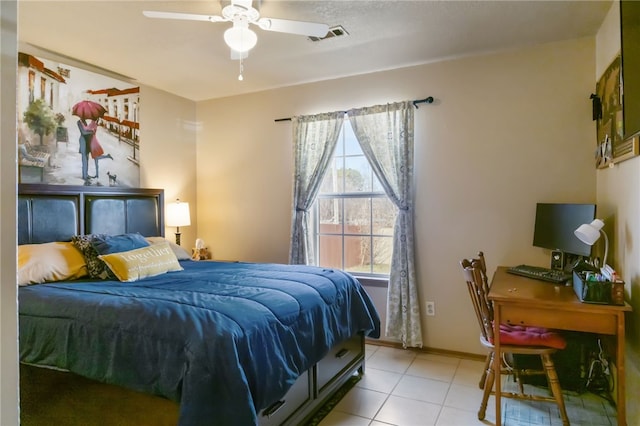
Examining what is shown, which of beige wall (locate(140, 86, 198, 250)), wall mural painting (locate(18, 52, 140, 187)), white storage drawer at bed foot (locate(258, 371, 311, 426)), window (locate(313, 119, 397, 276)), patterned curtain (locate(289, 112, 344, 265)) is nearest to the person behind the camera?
white storage drawer at bed foot (locate(258, 371, 311, 426))

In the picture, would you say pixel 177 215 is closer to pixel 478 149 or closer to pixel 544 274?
pixel 478 149

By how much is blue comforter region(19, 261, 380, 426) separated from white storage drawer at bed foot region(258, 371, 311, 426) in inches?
5.7

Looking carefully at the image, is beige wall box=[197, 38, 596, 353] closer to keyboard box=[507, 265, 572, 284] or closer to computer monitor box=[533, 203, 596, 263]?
computer monitor box=[533, 203, 596, 263]

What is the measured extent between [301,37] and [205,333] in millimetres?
2240

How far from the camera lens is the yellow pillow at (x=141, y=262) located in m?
2.58

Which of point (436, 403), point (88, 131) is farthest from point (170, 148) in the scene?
point (436, 403)

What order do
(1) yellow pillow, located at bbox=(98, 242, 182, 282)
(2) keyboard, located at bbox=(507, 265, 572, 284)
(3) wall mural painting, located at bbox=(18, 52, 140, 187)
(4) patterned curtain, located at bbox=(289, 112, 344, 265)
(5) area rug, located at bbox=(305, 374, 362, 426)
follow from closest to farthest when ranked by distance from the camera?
(5) area rug, located at bbox=(305, 374, 362, 426) < (2) keyboard, located at bbox=(507, 265, 572, 284) < (1) yellow pillow, located at bbox=(98, 242, 182, 282) < (3) wall mural painting, located at bbox=(18, 52, 140, 187) < (4) patterned curtain, located at bbox=(289, 112, 344, 265)

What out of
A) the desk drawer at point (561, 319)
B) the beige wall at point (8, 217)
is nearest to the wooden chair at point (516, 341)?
the desk drawer at point (561, 319)

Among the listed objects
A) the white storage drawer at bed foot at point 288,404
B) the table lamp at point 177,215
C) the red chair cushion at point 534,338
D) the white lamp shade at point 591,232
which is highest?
the table lamp at point 177,215

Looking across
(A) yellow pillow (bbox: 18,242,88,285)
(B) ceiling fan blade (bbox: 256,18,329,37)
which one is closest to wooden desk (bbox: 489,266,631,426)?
(B) ceiling fan blade (bbox: 256,18,329,37)

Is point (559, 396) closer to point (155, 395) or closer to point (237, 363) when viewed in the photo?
point (237, 363)

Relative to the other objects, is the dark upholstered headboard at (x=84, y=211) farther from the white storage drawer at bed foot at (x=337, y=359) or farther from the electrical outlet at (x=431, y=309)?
the electrical outlet at (x=431, y=309)

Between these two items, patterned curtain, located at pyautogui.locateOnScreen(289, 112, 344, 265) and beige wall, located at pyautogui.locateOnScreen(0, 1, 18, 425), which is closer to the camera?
beige wall, located at pyautogui.locateOnScreen(0, 1, 18, 425)

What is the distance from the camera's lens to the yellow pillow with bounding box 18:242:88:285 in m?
2.43
